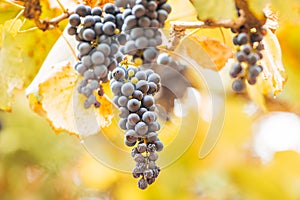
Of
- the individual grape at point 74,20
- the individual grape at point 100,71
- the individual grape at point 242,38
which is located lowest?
the individual grape at point 100,71

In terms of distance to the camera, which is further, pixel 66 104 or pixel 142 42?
pixel 66 104

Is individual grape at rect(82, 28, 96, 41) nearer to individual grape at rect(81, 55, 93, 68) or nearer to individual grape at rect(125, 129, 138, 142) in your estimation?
individual grape at rect(81, 55, 93, 68)

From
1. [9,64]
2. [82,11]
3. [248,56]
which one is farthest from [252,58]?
[9,64]

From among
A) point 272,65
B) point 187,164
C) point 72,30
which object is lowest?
point 187,164

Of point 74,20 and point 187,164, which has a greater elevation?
point 74,20

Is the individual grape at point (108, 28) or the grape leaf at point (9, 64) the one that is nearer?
the individual grape at point (108, 28)

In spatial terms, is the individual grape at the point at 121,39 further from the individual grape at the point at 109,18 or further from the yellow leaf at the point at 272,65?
the yellow leaf at the point at 272,65

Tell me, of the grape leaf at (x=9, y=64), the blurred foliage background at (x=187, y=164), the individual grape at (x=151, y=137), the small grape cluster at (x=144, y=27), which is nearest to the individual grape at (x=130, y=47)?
the small grape cluster at (x=144, y=27)

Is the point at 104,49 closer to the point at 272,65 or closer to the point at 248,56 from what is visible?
the point at 248,56
